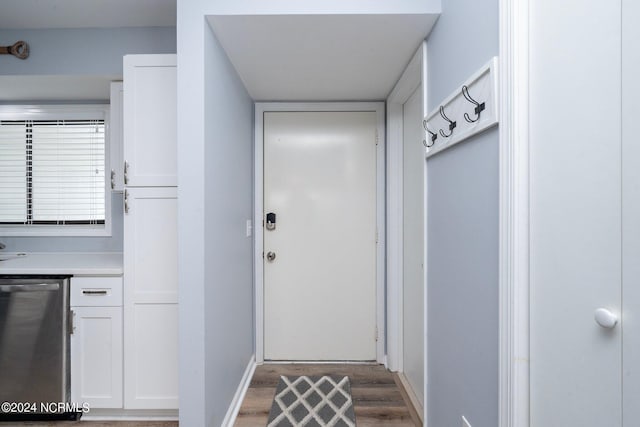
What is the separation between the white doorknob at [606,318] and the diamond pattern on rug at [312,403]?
4.92 feet

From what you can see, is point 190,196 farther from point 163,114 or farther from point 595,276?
point 595,276

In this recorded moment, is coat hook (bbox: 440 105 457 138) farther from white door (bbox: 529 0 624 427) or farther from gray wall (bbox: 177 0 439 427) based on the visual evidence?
gray wall (bbox: 177 0 439 427)

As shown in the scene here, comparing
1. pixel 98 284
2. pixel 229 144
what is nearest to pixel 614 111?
pixel 229 144

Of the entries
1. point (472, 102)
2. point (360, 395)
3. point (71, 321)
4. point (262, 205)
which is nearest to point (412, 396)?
point (360, 395)

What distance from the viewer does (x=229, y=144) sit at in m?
1.71

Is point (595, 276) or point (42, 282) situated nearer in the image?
point (595, 276)

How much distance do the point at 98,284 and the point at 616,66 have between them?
2.23 metres

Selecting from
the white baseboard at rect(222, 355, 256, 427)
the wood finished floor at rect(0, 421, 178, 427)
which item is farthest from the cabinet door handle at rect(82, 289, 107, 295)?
the white baseboard at rect(222, 355, 256, 427)

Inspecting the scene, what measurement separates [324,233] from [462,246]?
135 centimetres

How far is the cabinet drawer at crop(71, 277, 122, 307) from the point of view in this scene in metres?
1.66

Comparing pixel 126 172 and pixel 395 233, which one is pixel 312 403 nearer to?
pixel 395 233

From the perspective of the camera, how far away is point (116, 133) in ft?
6.04

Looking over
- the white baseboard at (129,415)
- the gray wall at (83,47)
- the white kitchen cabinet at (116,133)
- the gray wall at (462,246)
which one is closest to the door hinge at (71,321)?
the white baseboard at (129,415)

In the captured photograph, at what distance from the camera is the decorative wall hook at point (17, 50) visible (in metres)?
1.89
